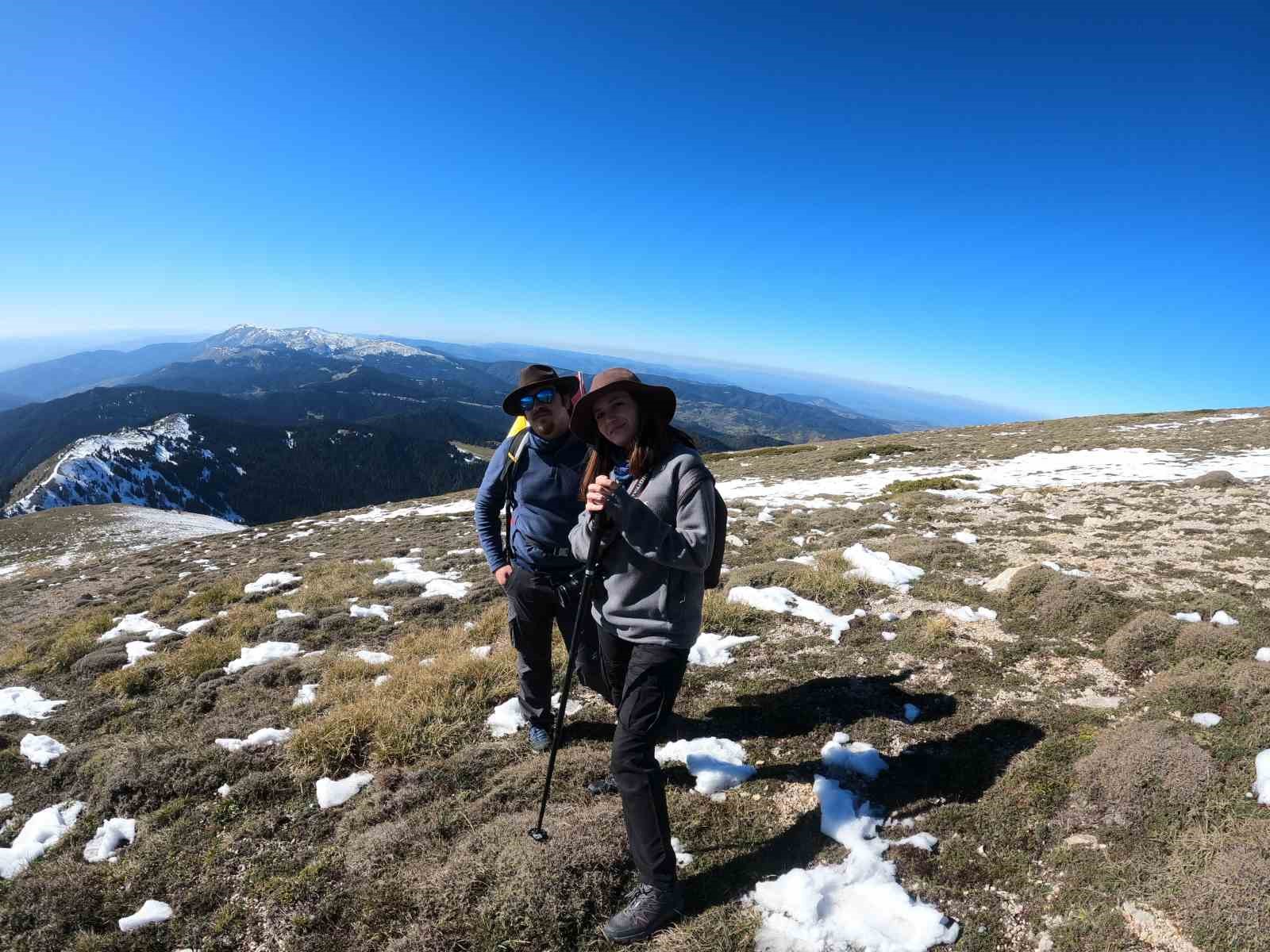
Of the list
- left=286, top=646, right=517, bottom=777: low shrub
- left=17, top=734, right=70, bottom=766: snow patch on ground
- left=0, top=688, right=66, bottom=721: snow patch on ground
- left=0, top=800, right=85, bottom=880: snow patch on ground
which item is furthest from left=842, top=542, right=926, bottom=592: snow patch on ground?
left=0, top=688, right=66, bottom=721: snow patch on ground

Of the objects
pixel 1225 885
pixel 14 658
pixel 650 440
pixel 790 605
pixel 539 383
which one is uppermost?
pixel 539 383

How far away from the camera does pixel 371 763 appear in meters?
5.30

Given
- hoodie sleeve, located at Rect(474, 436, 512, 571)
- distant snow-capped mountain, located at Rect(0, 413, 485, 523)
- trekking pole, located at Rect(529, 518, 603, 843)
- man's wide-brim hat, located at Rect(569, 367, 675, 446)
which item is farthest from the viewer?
distant snow-capped mountain, located at Rect(0, 413, 485, 523)

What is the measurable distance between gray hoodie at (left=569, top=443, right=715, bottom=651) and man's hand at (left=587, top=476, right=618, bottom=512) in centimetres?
4

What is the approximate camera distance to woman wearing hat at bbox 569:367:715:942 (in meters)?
3.32

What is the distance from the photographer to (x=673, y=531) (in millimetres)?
3291

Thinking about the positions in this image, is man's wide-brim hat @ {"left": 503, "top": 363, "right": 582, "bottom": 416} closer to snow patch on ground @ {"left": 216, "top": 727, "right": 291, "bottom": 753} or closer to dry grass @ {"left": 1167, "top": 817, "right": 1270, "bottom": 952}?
snow patch on ground @ {"left": 216, "top": 727, "right": 291, "bottom": 753}

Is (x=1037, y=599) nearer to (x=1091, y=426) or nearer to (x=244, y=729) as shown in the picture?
(x=244, y=729)

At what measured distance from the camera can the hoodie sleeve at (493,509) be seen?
5211 millimetres

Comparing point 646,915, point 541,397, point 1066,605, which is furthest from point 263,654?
point 1066,605

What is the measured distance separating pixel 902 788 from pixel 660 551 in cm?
320

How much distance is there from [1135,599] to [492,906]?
8728mm

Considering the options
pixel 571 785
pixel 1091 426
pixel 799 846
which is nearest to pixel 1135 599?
pixel 799 846

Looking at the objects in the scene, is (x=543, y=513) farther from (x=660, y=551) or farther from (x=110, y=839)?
(x=110, y=839)
